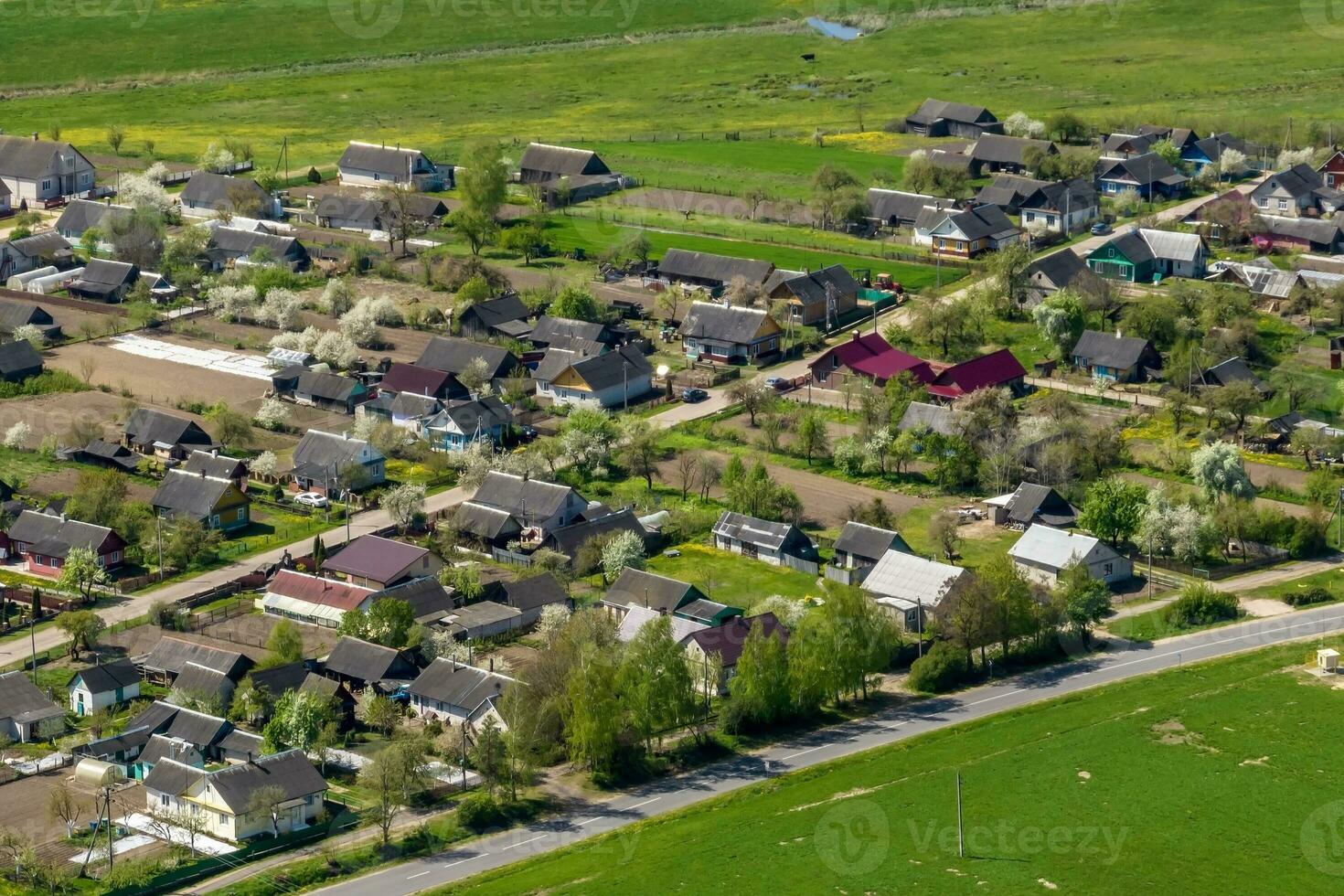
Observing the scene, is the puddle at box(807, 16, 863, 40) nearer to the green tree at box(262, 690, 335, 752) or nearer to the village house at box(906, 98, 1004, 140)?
the village house at box(906, 98, 1004, 140)

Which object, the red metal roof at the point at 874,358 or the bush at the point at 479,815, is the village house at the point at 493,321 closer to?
the red metal roof at the point at 874,358

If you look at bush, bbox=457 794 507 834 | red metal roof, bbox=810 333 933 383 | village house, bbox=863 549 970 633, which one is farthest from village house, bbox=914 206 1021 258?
bush, bbox=457 794 507 834

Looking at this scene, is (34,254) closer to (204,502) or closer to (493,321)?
(493,321)

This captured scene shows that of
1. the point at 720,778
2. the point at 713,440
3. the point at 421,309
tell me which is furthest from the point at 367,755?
the point at 421,309

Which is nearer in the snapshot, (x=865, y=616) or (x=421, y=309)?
(x=865, y=616)

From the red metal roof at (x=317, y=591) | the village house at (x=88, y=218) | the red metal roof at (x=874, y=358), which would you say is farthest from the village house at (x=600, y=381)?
the village house at (x=88, y=218)

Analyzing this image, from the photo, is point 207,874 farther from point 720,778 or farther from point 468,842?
point 720,778
